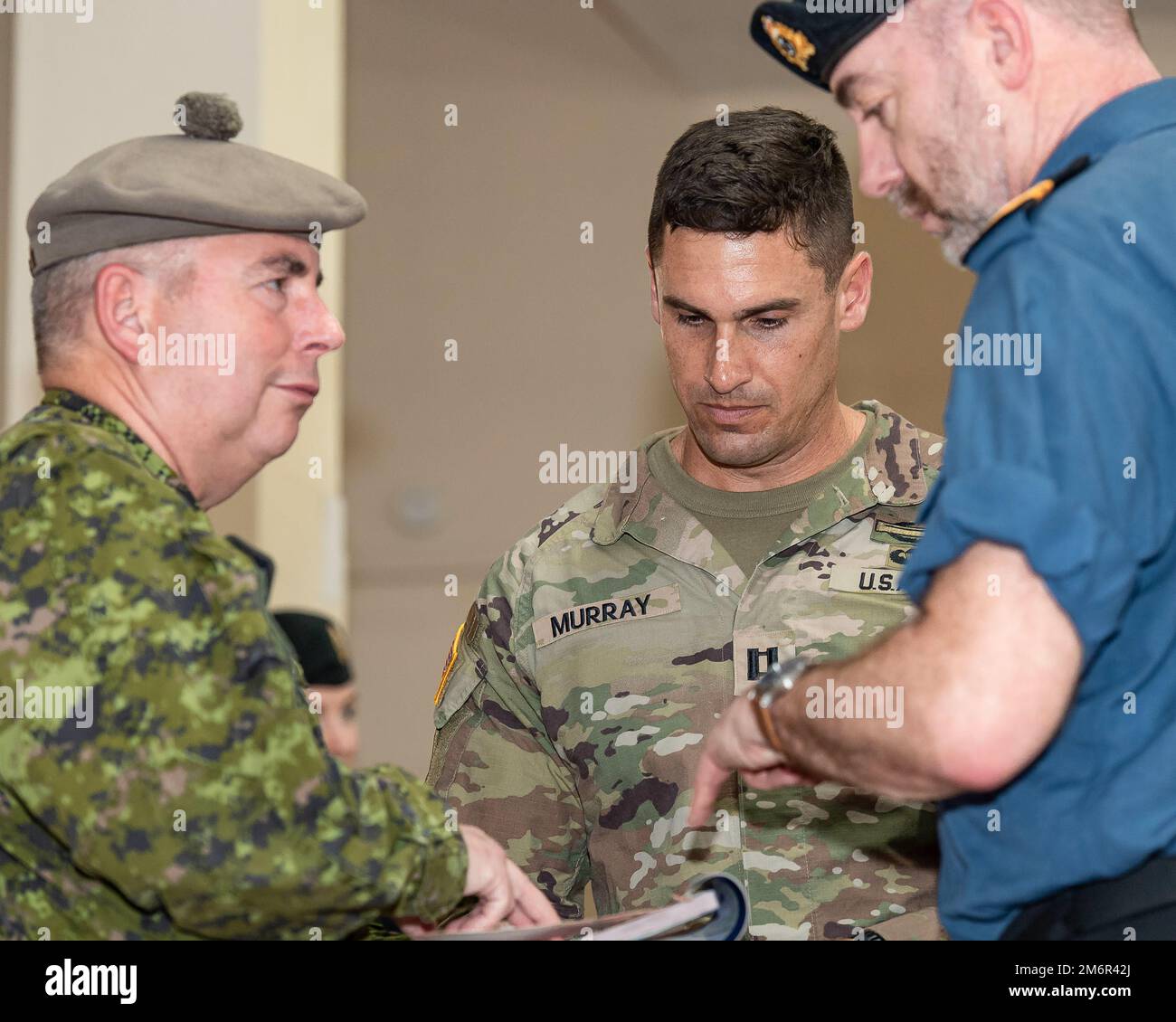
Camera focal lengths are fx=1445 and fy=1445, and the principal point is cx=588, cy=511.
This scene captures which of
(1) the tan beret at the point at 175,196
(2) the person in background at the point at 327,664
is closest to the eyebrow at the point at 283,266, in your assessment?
(1) the tan beret at the point at 175,196

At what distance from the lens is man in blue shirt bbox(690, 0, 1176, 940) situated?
3.75 ft

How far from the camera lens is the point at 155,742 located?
1.24 meters

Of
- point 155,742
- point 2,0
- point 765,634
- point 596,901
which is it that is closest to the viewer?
point 155,742

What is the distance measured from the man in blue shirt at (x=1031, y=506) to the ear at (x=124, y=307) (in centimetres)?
74

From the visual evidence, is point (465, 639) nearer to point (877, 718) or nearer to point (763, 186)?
point (763, 186)

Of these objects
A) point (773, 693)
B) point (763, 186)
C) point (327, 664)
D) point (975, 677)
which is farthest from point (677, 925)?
point (327, 664)

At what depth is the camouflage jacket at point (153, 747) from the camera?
1242mm

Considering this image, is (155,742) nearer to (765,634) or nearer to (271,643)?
(271,643)

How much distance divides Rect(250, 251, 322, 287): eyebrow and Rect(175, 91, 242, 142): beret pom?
0.49 ft

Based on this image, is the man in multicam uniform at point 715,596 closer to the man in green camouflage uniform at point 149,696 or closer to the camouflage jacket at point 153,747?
the man in green camouflage uniform at point 149,696

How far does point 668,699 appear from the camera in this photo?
220cm

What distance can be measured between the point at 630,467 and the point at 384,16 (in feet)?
9.32

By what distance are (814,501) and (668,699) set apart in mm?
387
